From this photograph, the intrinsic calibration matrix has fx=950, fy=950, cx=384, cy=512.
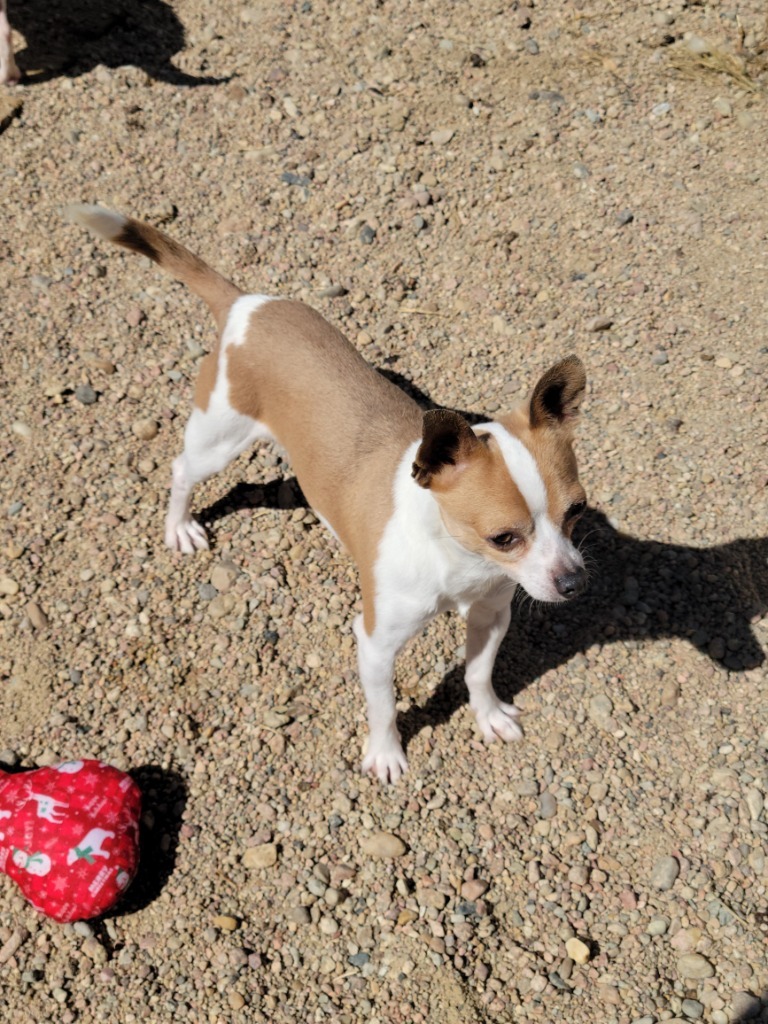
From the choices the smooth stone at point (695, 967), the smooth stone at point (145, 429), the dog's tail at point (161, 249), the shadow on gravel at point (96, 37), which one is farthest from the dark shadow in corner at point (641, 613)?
the shadow on gravel at point (96, 37)

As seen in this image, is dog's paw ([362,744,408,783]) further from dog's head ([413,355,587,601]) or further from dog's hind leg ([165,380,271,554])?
dog's hind leg ([165,380,271,554])

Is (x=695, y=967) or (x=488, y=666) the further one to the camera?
(x=488, y=666)

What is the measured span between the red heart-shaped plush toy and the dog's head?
180 centimetres

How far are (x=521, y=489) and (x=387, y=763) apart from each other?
5.55ft

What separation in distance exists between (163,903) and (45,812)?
653 millimetres

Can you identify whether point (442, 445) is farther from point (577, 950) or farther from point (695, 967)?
point (695, 967)

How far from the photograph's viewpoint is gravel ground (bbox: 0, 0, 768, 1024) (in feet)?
12.5

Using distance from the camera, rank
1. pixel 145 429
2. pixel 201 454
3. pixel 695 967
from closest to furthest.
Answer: pixel 695 967
pixel 201 454
pixel 145 429

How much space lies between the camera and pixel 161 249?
4418mm

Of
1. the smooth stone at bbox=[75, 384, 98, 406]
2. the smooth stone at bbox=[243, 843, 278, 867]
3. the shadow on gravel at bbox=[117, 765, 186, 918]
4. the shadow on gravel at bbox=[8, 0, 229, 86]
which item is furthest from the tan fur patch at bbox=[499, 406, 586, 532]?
the shadow on gravel at bbox=[8, 0, 229, 86]

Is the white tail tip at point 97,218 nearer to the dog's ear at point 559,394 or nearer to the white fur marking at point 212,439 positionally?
the white fur marking at point 212,439

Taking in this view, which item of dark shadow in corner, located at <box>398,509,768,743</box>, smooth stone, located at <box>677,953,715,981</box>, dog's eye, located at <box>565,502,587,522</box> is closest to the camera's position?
dog's eye, located at <box>565,502,587,522</box>

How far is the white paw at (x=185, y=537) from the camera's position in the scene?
5.03 metres

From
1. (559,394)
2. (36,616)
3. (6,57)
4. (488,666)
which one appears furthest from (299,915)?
(6,57)
